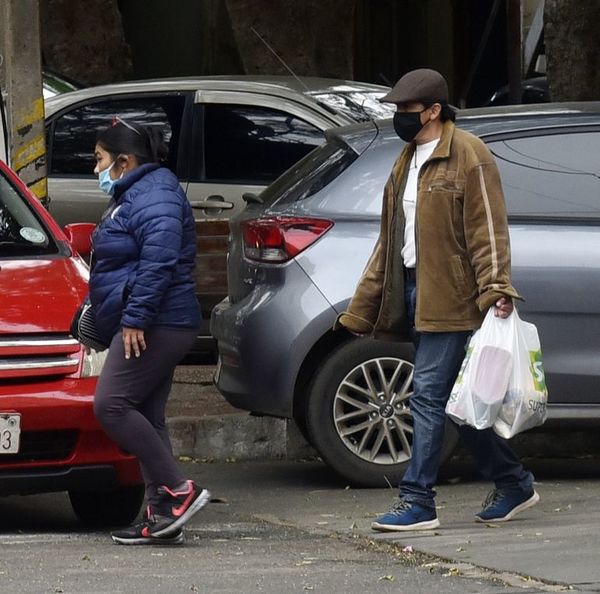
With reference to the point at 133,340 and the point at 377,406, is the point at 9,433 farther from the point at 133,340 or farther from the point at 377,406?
the point at 377,406

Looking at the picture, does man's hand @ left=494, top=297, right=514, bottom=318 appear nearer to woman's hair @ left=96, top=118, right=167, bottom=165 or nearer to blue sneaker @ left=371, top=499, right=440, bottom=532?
blue sneaker @ left=371, top=499, right=440, bottom=532

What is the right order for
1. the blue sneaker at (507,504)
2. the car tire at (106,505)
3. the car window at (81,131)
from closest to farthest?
1. the blue sneaker at (507,504)
2. the car tire at (106,505)
3. the car window at (81,131)

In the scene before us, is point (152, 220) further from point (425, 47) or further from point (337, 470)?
point (425, 47)

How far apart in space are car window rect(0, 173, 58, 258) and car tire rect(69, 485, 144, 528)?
1113 millimetres

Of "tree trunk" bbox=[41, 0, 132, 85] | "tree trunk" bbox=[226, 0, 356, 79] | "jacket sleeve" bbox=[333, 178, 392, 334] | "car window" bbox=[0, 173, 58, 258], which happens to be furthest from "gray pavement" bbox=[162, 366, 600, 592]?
"tree trunk" bbox=[41, 0, 132, 85]

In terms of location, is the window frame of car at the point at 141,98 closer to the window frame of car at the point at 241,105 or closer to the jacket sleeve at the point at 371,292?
the window frame of car at the point at 241,105

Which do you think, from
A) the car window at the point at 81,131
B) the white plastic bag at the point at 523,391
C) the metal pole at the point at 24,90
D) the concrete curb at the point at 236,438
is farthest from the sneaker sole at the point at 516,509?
the car window at the point at 81,131

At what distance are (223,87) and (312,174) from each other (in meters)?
3.46

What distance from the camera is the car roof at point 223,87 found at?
1207 cm

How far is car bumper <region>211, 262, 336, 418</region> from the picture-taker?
8.51 meters

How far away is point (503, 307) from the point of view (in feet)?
23.4

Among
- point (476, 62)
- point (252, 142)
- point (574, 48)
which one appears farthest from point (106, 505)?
point (476, 62)

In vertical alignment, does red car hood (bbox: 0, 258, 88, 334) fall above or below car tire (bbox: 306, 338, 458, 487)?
above

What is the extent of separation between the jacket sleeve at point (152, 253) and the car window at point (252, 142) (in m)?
4.67
